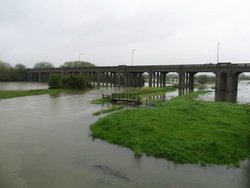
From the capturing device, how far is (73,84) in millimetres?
68562

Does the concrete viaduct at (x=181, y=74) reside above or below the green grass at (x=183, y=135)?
above

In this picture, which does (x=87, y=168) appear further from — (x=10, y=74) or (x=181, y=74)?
(x=10, y=74)

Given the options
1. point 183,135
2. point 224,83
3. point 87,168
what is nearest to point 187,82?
point 224,83

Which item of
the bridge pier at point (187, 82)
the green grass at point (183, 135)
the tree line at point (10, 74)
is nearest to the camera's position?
the green grass at point (183, 135)

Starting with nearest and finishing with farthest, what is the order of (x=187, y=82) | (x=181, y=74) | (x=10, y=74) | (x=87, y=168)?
(x=87, y=168)
(x=181, y=74)
(x=187, y=82)
(x=10, y=74)

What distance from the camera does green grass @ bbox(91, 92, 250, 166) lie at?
14156 mm

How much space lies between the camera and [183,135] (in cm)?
1697

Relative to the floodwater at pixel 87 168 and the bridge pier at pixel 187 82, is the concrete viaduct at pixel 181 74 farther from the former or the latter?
the floodwater at pixel 87 168

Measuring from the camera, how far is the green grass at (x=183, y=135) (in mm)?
14156

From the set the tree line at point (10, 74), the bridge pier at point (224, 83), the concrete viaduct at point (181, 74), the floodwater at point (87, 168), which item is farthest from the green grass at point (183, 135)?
the tree line at point (10, 74)

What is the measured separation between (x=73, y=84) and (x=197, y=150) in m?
57.6

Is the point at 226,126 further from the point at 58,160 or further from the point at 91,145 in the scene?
the point at 58,160

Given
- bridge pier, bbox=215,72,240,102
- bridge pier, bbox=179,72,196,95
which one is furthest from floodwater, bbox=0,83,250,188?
bridge pier, bbox=179,72,196,95

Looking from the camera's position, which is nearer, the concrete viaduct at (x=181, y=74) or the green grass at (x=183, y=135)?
the green grass at (x=183, y=135)
